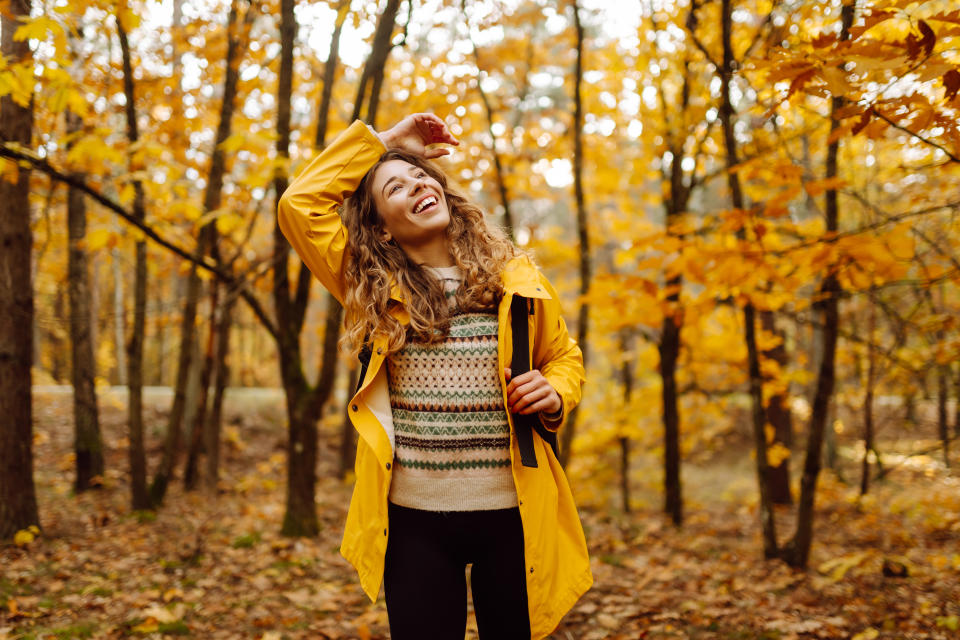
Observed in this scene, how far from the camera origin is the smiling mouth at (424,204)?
1.98 m

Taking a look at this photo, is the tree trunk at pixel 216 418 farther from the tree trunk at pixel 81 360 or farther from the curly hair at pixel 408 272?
the curly hair at pixel 408 272

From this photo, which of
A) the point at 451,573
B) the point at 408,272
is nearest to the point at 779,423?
the point at 451,573

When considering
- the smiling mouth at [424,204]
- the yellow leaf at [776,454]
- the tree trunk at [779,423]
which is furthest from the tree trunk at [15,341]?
the tree trunk at [779,423]

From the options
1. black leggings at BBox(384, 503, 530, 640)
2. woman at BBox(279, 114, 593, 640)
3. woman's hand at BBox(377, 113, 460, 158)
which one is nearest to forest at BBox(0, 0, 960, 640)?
woman's hand at BBox(377, 113, 460, 158)

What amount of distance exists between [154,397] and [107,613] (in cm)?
887

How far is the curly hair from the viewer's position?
1885 mm

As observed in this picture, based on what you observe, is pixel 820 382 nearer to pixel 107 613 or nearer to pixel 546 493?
pixel 546 493

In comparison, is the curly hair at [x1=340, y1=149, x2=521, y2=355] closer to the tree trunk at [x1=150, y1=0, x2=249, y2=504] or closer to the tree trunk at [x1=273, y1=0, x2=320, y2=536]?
the tree trunk at [x1=273, y1=0, x2=320, y2=536]

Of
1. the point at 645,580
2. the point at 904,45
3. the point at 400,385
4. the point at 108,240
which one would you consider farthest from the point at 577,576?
the point at 108,240

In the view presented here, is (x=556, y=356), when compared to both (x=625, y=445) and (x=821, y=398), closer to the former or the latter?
(x=821, y=398)

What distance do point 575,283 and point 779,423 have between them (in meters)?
3.48

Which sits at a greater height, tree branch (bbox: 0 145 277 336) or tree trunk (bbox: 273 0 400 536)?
tree branch (bbox: 0 145 277 336)

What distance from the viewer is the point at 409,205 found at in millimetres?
1981

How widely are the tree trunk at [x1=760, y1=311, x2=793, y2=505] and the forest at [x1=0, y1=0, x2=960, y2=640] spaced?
0.04 meters
